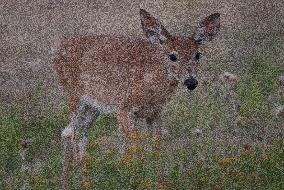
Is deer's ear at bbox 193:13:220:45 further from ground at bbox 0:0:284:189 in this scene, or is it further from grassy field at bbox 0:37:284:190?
grassy field at bbox 0:37:284:190

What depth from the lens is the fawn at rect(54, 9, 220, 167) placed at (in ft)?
32.0

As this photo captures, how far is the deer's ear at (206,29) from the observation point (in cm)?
990

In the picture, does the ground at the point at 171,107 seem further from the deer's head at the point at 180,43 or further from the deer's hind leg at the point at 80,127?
the deer's head at the point at 180,43

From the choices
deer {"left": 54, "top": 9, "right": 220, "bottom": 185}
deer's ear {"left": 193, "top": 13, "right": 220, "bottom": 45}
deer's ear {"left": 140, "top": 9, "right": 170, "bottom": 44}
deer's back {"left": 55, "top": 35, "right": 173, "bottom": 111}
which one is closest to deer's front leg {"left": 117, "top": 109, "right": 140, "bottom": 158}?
deer {"left": 54, "top": 9, "right": 220, "bottom": 185}

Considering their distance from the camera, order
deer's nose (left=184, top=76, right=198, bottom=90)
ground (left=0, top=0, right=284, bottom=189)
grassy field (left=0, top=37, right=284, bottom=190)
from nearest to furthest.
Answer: grassy field (left=0, top=37, right=284, bottom=190), ground (left=0, top=0, right=284, bottom=189), deer's nose (left=184, top=76, right=198, bottom=90)

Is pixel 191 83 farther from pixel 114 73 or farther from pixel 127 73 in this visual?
pixel 114 73

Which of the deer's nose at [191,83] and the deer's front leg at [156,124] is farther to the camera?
the deer's front leg at [156,124]

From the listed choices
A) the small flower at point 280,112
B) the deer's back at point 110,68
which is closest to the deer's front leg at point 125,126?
the deer's back at point 110,68

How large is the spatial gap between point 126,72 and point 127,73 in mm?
23

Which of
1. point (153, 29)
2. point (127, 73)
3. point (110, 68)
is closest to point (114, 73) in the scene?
point (110, 68)

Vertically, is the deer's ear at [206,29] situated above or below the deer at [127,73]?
above

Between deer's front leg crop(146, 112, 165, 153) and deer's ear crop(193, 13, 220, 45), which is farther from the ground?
deer's ear crop(193, 13, 220, 45)

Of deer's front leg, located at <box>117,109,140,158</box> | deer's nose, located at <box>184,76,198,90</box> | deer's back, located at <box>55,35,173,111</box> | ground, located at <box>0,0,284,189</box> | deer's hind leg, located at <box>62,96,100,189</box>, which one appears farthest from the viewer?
deer's hind leg, located at <box>62,96,100,189</box>

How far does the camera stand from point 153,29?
32.2ft
